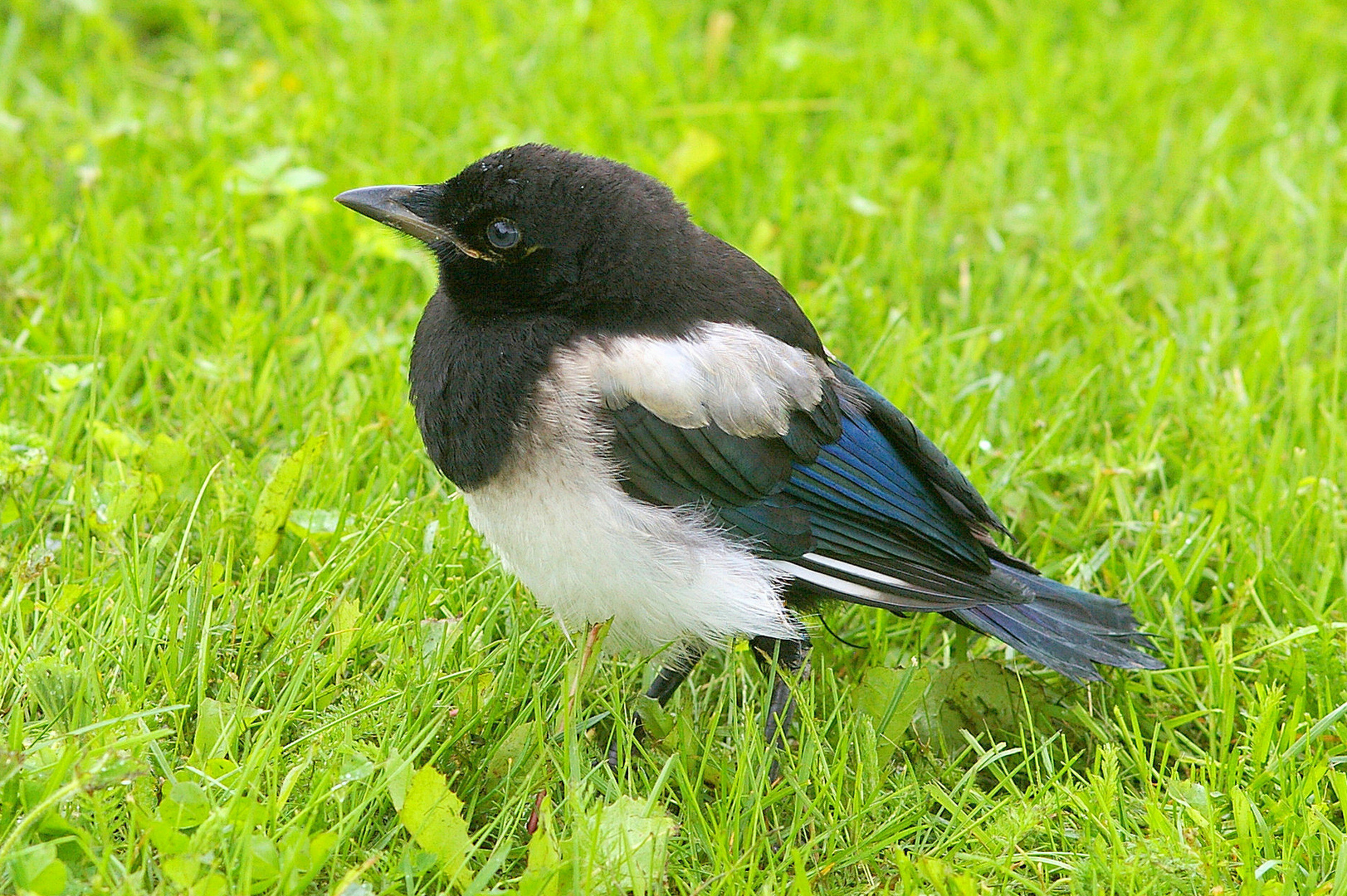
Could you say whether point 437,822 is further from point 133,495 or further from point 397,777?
point 133,495

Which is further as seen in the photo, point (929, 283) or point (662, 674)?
point (929, 283)

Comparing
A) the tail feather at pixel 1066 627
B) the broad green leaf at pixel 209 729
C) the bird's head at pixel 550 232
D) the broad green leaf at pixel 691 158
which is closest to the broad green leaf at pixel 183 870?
the broad green leaf at pixel 209 729

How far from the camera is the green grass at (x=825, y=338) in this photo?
2.49 meters

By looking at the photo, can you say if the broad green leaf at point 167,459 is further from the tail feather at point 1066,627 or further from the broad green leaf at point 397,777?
the tail feather at point 1066,627

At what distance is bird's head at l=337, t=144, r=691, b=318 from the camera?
2.76 metres

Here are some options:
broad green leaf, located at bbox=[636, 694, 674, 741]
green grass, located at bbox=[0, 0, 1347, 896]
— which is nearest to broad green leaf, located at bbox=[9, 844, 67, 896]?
green grass, located at bbox=[0, 0, 1347, 896]

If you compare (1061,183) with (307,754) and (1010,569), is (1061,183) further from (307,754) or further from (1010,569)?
(307,754)

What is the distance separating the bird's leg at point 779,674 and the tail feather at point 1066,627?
1.07ft

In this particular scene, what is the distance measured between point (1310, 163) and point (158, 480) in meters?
3.97

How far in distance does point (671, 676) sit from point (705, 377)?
0.66 meters

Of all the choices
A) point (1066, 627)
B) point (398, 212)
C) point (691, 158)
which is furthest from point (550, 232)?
point (691, 158)

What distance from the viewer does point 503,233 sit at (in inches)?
110

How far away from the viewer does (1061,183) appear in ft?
16.0

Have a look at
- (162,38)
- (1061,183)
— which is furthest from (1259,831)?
(162,38)
